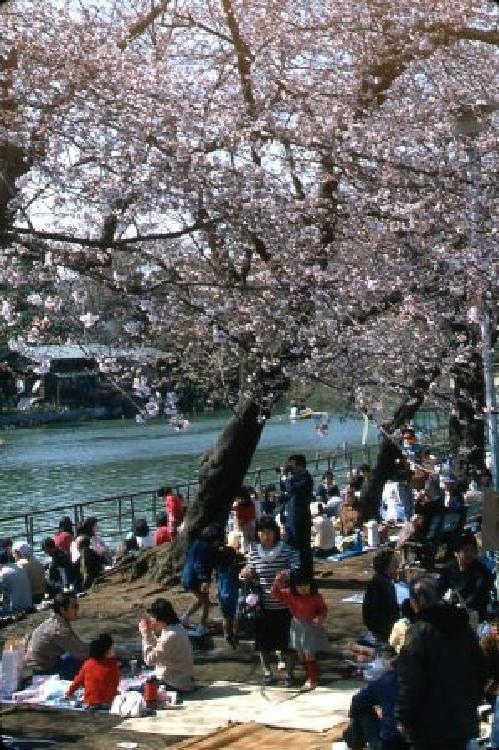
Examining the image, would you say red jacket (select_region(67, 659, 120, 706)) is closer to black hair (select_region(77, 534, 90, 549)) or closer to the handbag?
the handbag

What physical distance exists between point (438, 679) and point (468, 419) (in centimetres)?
1406

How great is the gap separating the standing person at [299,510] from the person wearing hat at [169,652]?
9.66 ft

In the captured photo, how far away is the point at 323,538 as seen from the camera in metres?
17.4

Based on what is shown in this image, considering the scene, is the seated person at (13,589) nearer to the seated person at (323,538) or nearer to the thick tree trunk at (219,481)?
the thick tree trunk at (219,481)

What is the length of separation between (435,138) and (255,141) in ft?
5.82

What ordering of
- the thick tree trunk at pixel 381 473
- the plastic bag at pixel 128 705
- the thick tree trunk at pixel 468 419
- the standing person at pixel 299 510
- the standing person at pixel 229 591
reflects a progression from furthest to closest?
the thick tree trunk at pixel 381 473, the thick tree trunk at pixel 468 419, the standing person at pixel 299 510, the standing person at pixel 229 591, the plastic bag at pixel 128 705

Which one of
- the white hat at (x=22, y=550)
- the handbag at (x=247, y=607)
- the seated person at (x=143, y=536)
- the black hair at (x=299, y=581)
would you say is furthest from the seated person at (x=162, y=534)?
the black hair at (x=299, y=581)

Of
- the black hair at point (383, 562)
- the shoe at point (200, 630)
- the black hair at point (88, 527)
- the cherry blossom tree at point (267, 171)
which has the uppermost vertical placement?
the cherry blossom tree at point (267, 171)

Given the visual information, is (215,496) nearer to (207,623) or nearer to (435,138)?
(207,623)

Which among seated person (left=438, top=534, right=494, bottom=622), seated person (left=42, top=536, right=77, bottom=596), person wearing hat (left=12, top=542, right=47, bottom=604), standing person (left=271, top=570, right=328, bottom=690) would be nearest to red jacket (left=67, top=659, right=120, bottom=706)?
standing person (left=271, top=570, right=328, bottom=690)

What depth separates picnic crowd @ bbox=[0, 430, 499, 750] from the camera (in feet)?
19.7

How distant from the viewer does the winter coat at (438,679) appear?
19.3 feet

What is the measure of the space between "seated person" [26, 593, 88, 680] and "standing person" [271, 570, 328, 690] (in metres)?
2.03

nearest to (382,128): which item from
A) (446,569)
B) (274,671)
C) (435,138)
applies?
(435,138)
